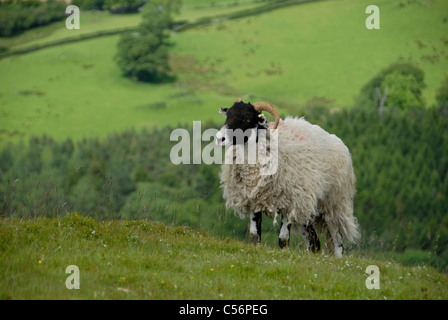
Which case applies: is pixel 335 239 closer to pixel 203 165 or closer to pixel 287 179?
pixel 287 179

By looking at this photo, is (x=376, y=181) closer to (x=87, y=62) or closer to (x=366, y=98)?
(x=366, y=98)

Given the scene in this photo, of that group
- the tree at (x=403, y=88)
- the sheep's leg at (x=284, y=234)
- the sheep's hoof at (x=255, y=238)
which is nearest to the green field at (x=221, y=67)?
the tree at (x=403, y=88)

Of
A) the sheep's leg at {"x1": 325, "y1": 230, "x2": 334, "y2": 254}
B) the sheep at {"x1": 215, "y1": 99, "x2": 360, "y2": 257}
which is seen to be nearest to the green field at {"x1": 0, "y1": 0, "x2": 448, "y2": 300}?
the sheep at {"x1": 215, "y1": 99, "x2": 360, "y2": 257}

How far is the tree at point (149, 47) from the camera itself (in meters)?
140

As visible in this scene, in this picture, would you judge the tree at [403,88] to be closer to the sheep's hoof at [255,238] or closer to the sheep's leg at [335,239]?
the sheep's leg at [335,239]

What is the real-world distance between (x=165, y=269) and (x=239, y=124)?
4.27m

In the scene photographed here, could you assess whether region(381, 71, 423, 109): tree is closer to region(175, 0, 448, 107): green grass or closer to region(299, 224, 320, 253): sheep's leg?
region(175, 0, 448, 107): green grass

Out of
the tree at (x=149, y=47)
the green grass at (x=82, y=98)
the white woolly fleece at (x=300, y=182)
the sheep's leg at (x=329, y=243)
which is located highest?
the tree at (x=149, y=47)

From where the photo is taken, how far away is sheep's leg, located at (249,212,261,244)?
11719mm

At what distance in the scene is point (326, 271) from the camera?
9.14 metres

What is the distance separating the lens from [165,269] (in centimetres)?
871

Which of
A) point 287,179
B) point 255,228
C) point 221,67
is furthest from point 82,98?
point 255,228

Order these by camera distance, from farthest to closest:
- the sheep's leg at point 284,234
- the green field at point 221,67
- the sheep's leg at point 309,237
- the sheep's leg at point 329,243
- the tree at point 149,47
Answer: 1. the tree at point 149,47
2. the green field at point 221,67
3. the sheep's leg at point 329,243
4. the sheep's leg at point 309,237
5. the sheep's leg at point 284,234
